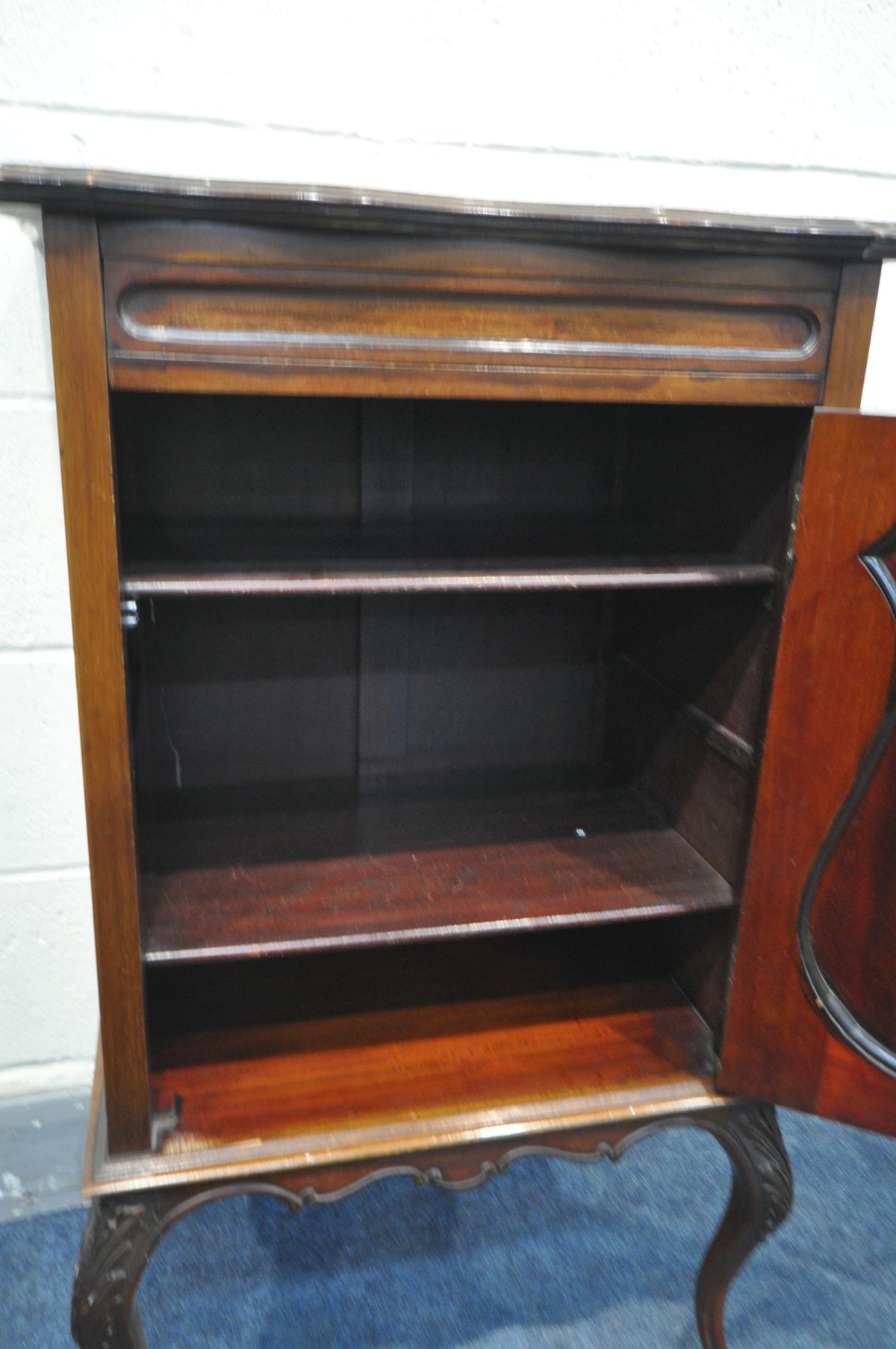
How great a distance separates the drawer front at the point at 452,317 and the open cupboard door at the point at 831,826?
0.10 metres

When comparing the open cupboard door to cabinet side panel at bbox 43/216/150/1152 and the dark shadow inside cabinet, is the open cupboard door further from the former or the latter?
cabinet side panel at bbox 43/216/150/1152

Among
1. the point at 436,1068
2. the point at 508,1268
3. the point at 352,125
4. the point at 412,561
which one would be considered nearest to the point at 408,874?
the point at 436,1068

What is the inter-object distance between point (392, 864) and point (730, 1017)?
33 cm

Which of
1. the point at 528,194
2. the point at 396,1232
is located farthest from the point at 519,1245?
the point at 528,194

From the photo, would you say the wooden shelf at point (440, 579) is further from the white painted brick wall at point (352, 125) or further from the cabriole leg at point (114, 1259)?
the cabriole leg at point (114, 1259)

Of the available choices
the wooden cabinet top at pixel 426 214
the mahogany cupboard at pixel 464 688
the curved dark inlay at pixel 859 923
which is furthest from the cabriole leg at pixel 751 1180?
the wooden cabinet top at pixel 426 214

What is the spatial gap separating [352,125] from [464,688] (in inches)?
22.9

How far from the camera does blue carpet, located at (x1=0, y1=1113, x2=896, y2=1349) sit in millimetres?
1066

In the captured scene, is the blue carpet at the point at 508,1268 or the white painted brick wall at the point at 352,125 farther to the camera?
the blue carpet at the point at 508,1268

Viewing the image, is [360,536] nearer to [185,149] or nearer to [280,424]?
[280,424]

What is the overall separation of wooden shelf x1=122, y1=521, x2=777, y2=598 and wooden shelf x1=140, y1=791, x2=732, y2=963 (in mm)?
269

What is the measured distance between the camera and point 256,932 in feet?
2.72

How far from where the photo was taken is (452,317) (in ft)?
2.26

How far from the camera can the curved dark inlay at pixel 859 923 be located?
29.4 inches
